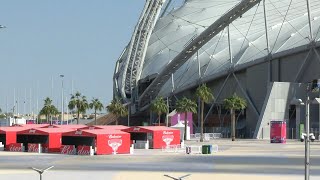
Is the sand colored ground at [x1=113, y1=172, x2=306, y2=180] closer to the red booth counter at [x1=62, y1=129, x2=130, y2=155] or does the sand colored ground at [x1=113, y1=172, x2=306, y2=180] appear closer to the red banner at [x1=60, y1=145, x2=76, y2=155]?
the red booth counter at [x1=62, y1=129, x2=130, y2=155]

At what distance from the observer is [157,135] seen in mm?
90750

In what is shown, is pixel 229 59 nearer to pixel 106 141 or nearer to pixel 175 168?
pixel 106 141

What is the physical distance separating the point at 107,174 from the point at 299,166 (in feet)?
51.4

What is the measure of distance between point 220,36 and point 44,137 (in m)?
67.0

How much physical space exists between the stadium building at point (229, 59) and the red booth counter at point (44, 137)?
1659 inches

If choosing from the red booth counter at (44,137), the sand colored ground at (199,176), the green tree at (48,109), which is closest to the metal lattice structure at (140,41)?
the green tree at (48,109)

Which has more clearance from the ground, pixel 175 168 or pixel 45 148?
pixel 45 148

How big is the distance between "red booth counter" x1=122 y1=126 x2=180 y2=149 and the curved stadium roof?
3631cm

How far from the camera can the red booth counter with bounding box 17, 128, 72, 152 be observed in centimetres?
8362

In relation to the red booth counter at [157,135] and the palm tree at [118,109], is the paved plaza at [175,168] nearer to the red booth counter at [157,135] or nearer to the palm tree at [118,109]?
the red booth counter at [157,135]

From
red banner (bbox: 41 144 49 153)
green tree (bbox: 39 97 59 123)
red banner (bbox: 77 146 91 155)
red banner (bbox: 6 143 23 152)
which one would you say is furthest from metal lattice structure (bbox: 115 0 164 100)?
red banner (bbox: 77 146 91 155)

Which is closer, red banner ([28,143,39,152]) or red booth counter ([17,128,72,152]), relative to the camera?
red banner ([28,143,39,152])

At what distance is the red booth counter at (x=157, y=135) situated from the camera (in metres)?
90.4

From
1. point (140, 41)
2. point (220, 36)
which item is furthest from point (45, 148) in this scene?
point (220, 36)
